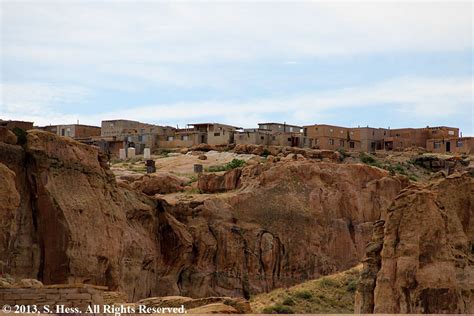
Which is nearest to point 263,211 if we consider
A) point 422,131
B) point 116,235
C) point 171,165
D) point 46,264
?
point 116,235

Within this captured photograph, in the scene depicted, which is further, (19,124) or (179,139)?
(179,139)

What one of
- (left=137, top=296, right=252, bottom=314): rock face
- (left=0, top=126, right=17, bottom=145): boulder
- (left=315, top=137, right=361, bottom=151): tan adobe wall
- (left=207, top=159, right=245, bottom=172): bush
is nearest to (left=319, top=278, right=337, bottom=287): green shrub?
(left=0, top=126, right=17, bottom=145): boulder

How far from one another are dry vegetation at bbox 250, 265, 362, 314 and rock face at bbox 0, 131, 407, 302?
2214 millimetres

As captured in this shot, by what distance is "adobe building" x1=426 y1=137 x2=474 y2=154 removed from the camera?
3324 inches

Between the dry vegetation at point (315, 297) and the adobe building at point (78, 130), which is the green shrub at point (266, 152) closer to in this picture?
the adobe building at point (78, 130)

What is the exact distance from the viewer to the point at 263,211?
48562mm

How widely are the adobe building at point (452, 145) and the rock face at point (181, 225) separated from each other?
106 feet

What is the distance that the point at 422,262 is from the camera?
28.5 meters

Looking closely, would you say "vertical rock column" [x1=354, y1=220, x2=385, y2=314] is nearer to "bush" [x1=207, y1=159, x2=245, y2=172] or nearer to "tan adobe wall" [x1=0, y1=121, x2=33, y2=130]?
"tan adobe wall" [x1=0, y1=121, x2=33, y2=130]

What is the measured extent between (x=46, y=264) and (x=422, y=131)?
58079 millimetres

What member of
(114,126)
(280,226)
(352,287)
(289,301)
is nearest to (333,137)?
(114,126)

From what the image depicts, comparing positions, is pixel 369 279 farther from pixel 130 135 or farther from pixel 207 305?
pixel 130 135

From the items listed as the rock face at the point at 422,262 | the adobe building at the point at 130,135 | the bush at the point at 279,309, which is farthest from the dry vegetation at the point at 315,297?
the adobe building at the point at 130,135

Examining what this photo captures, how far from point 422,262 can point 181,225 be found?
62.0 ft
